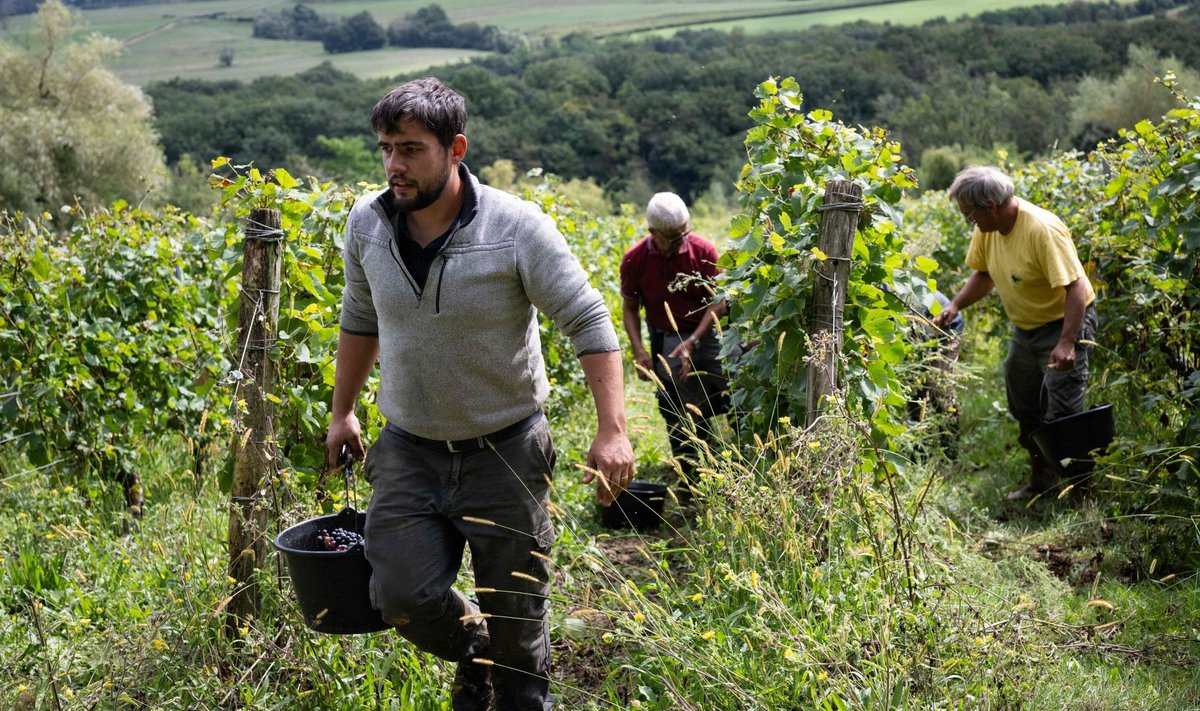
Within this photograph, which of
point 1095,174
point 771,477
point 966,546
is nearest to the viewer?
point 771,477

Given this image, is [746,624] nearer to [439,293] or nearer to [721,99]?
[439,293]

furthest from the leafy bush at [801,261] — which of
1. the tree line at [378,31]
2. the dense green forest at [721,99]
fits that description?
the tree line at [378,31]

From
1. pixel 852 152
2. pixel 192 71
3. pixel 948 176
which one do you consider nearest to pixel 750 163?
pixel 852 152

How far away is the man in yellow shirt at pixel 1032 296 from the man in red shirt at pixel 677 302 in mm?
1280

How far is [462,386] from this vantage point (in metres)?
3.13

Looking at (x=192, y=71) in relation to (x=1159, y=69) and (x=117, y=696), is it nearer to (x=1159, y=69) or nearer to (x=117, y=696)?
(x=1159, y=69)

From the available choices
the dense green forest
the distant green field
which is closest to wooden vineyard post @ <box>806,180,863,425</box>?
the dense green forest

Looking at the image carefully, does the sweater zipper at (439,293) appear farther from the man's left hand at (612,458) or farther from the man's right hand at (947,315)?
the man's right hand at (947,315)

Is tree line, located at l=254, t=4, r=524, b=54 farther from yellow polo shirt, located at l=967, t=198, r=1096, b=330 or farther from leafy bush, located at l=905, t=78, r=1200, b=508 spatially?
yellow polo shirt, located at l=967, t=198, r=1096, b=330

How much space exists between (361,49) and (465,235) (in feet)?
283

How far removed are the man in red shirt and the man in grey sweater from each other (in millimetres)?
2547

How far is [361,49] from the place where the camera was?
3310 inches

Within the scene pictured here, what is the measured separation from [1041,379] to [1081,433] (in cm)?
60

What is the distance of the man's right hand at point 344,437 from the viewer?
3508 millimetres
